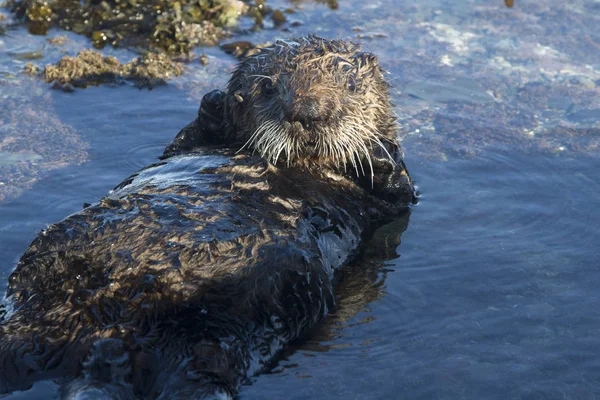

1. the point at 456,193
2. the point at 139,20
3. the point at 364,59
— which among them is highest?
the point at 364,59

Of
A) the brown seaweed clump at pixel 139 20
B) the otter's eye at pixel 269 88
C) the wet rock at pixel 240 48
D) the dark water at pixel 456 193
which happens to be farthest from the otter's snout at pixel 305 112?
the brown seaweed clump at pixel 139 20

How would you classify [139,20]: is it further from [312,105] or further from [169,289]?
[169,289]

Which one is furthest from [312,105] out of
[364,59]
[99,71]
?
[99,71]

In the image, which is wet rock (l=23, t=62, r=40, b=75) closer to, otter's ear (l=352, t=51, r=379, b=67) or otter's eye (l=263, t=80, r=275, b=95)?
Result: otter's eye (l=263, t=80, r=275, b=95)

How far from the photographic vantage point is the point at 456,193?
596 centimetres

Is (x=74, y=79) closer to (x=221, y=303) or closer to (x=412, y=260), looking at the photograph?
(x=412, y=260)

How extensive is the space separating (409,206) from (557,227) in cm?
92

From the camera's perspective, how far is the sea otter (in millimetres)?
3561

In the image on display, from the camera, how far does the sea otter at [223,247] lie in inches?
140

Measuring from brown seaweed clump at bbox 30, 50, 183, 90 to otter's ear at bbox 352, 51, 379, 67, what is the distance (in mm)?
2816

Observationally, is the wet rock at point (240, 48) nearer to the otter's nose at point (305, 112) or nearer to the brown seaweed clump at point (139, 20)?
the brown seaweed clump at point (139, 20)

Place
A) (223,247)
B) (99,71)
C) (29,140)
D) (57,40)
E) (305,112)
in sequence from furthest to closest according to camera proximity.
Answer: (57,40), (99,71), (29,140), (305,112), (223,247)

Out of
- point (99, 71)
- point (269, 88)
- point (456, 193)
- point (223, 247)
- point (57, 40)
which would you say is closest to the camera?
point (223, 247)

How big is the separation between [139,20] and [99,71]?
1.21 meters
